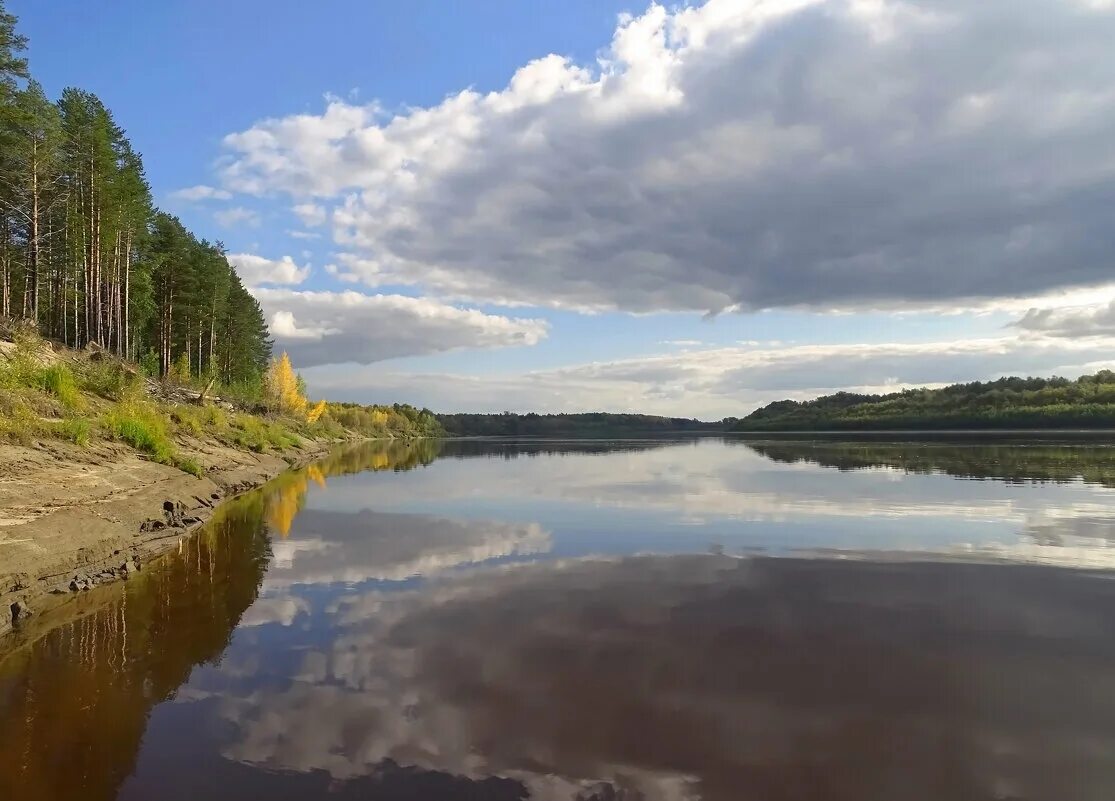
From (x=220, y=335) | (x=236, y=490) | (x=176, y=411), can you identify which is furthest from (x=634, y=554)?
(x=220, y=335)

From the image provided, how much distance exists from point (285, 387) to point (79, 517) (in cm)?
9698

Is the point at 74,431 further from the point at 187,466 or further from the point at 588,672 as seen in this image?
the point at 588,672

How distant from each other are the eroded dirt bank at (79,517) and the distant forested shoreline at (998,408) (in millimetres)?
153500

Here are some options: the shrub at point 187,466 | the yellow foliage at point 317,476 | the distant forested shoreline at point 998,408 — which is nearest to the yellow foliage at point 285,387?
the yellow foliage at point 317,476

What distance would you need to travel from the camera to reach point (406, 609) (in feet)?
41.9

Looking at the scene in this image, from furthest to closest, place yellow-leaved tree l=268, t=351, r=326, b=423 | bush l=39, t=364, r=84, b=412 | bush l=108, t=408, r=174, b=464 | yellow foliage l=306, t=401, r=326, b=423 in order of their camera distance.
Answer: yellow foliage l=306, t=401, r=326, b=423
yellow-leaved tree l=268, t=351, r=326, b=423
bush l=108, t=408, r=174, b=464
bush l=39, t=364, r=84, b=412

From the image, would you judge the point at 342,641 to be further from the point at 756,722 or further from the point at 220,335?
the point at 220,335

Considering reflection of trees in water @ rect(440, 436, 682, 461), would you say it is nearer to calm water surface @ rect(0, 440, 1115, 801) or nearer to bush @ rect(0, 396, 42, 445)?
bush @ rect(0, 396, 42, 445)

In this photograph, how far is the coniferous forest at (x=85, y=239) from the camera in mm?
38125

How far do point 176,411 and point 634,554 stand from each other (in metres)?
30.8

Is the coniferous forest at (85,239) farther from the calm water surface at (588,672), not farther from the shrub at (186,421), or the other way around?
the calm water surface at (588,672)

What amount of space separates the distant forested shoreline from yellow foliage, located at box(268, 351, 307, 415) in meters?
141

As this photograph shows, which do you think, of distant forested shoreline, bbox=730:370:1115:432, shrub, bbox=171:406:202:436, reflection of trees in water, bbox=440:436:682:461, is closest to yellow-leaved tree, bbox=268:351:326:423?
reflection of trees in water, bbox=440:436:682:461

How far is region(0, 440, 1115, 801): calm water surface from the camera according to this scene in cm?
679
